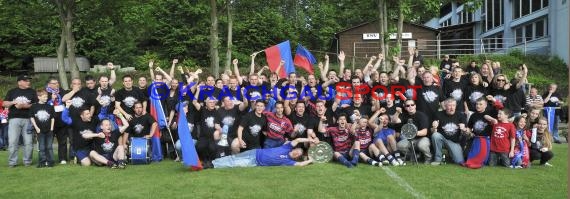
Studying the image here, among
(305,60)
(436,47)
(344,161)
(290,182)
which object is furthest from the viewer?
(436,47)

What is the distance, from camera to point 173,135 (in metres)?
10.2

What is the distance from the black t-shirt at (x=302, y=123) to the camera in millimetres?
9281

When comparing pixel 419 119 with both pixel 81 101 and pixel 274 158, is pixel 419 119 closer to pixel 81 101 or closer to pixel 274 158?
pixel 274 158

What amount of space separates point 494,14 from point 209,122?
106 ft

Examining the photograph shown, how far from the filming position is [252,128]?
9.23 m

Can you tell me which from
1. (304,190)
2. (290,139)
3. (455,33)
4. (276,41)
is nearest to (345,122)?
(290,139)

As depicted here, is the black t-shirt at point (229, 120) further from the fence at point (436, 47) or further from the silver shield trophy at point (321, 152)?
the fence at point (436, 47)

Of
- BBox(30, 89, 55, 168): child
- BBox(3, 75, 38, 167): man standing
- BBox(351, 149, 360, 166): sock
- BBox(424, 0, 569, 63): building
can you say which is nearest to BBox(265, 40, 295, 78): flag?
BBox(351, 149, 360, 166): sock

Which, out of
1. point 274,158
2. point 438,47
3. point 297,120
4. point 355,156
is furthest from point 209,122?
point 438,47

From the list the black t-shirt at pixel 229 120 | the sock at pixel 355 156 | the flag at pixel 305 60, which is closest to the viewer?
the sock at pixel 355 156

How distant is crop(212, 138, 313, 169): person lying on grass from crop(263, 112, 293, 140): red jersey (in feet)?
1.11

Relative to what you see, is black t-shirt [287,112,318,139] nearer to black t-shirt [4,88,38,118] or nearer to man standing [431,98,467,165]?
man standing [431,98,467,165]

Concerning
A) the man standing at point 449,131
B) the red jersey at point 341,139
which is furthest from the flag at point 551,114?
the red jersey at point 341,139

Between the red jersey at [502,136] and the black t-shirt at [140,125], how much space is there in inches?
264
